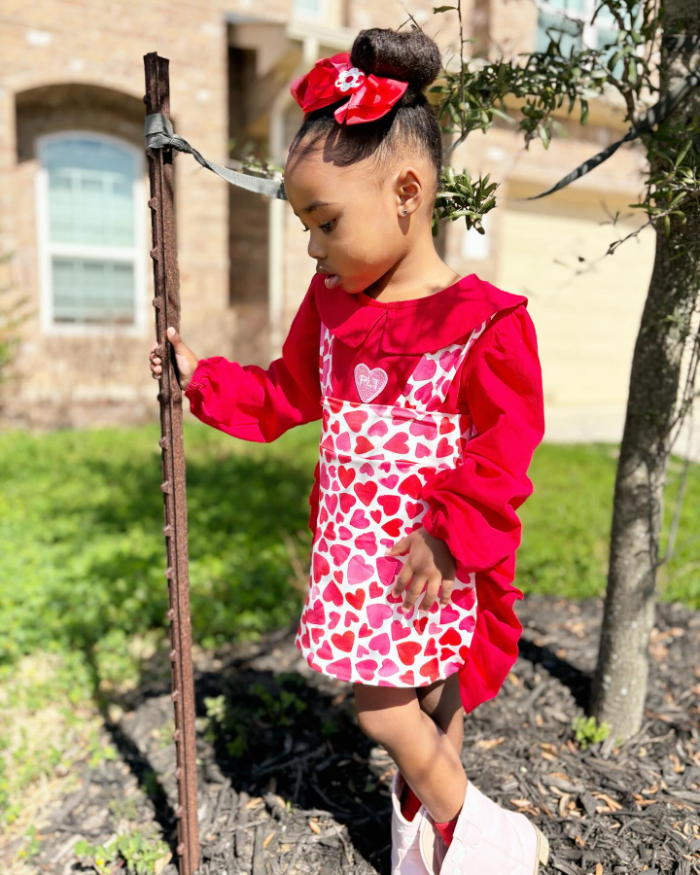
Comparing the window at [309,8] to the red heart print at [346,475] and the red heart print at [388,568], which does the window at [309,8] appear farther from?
the red heart print at [388,568]

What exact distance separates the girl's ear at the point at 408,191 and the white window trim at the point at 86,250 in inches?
274

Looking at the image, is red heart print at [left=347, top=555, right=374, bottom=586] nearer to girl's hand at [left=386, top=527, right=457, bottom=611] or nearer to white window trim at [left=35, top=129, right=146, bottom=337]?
girl's hand at [left=386, top=527, right=457, bottom=611]

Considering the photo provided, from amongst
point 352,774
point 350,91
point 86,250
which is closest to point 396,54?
point 350,91

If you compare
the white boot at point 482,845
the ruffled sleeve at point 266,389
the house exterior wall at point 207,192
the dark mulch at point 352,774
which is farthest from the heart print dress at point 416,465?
the house exterior wall at point 207,192

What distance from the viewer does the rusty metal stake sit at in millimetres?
1527

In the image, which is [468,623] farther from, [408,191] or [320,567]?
[408,191]

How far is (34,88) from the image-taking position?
24.4 ft

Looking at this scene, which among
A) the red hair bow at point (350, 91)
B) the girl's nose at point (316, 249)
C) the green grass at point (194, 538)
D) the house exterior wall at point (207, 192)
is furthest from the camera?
the house exterior wall at point (207, 192)

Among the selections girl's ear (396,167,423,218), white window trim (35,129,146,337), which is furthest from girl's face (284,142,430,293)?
white window trim (35,129,146,337)

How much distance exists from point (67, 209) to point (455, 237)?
4296mm

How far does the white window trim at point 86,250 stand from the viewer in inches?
314

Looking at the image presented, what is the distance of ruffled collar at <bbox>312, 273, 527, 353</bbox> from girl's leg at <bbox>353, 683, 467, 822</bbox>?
726 millimetres

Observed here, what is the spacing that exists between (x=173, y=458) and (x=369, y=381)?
1.56ft

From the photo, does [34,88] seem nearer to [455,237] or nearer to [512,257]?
[455,237]
